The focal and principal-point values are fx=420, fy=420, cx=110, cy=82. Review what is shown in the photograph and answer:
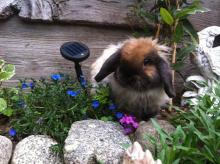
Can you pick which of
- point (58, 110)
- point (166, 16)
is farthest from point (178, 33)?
point (58, 110)

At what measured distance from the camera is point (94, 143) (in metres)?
3.04

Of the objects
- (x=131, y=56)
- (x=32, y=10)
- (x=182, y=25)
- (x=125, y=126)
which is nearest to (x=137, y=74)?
(x=131, y=56)

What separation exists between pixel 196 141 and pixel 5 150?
1.41 meters

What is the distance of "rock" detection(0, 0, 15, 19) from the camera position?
3984 mm

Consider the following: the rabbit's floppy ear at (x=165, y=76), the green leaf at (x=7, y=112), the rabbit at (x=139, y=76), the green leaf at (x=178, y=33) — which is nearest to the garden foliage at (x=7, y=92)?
the green leaf at (x=7, y=112)

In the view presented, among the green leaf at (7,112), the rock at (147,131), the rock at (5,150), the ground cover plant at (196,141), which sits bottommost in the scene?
the green leaf at (7,112)

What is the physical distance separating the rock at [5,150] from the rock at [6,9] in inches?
52.6

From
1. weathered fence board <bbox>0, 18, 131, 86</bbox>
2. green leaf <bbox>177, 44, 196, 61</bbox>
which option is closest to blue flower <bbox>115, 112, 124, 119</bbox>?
green leaf <bbox>177, 44, 196, 61</bbox>

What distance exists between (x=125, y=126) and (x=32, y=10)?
4.93 ft

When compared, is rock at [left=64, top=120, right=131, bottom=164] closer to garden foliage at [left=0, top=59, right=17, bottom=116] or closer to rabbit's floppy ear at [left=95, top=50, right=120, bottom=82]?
rabbit's floppy ear at [left=95, top=50, right=120, bottom=82]

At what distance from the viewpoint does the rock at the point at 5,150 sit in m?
3.10

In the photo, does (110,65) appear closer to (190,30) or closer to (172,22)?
(172,22)

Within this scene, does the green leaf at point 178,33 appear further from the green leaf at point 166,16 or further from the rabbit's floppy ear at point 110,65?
the rabbit's floppy ear at point 110,65

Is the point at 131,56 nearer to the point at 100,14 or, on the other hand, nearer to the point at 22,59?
the point at 100,14
